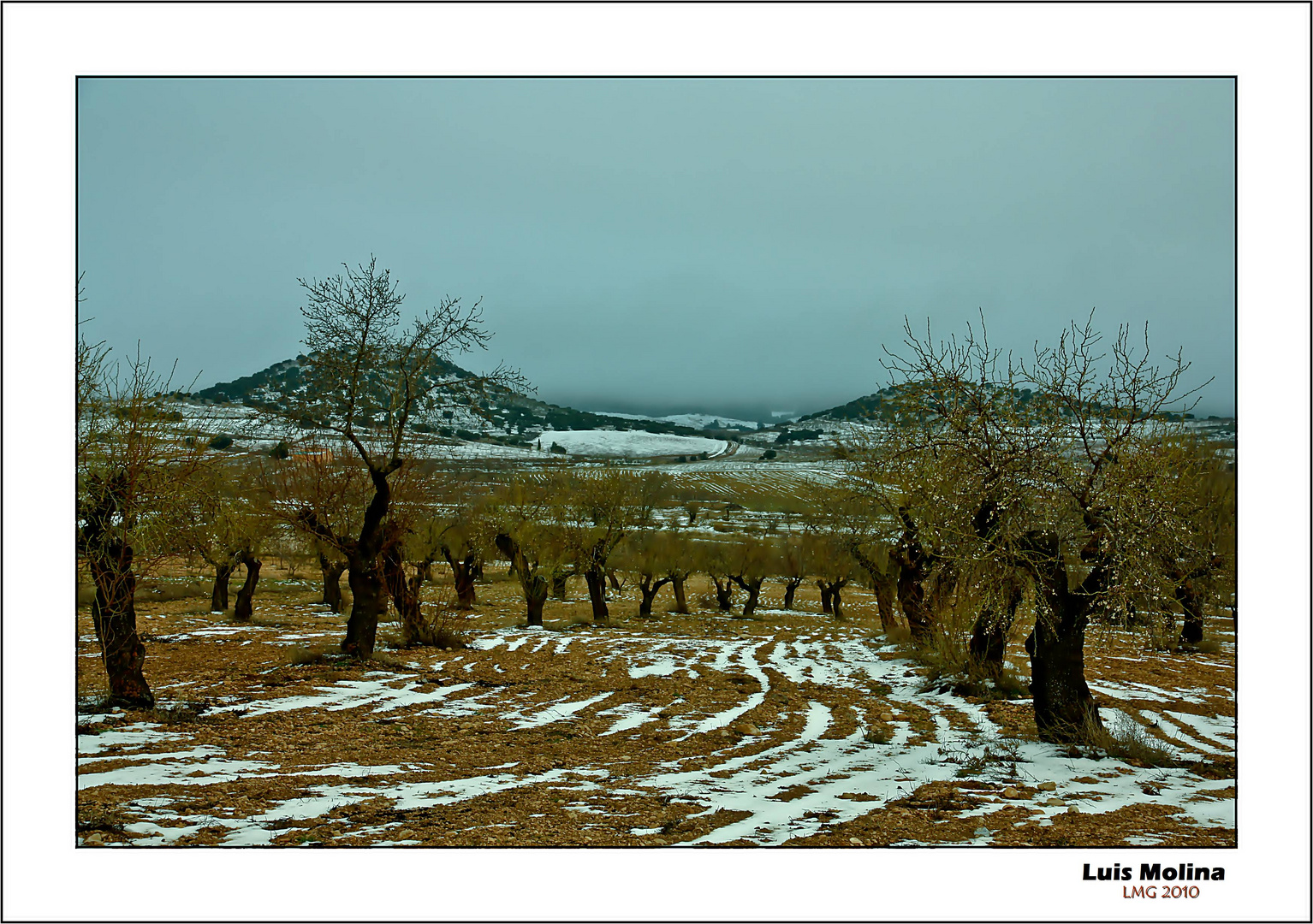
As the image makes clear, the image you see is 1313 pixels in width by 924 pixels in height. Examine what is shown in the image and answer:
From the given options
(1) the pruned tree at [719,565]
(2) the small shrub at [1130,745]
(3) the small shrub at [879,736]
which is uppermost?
(2) the small shrub at [1130,745]

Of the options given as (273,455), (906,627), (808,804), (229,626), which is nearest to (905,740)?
(808,804)

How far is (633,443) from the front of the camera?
12694cm

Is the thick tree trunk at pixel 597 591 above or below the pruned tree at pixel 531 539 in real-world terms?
below

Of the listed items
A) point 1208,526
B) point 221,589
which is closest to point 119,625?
point 1208,526

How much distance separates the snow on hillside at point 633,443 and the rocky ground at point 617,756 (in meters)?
81.5

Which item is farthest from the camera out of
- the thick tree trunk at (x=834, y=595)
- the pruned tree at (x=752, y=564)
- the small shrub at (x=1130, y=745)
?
the pruned tree at (x=752, y=564)

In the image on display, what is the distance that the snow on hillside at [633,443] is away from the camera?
106375 millimetres

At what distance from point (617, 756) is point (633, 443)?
119 meters

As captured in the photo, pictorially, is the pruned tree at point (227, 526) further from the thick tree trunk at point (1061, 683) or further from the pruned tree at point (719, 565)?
the pruned tree at point (719, 565)

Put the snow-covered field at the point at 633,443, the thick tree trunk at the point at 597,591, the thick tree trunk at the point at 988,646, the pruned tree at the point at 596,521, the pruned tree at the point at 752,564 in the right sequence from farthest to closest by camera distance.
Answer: the snow-covered field at the point at 633,443, the pruned tree at the point at 752,564, the thick tree trunk at the point at 597,591, the pruned tree at the point at 596,521, the thick tree trunk at the point at 988,646

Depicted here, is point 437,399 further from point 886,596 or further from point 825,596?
point 825,596

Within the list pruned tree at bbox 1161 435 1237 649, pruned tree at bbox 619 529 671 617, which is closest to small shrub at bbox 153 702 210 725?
pruned tree at bbox 1161 435 1237 649

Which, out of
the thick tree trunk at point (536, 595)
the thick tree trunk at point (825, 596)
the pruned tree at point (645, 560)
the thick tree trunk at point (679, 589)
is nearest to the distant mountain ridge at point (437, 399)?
the thick tree trunk at point (536, 595)
